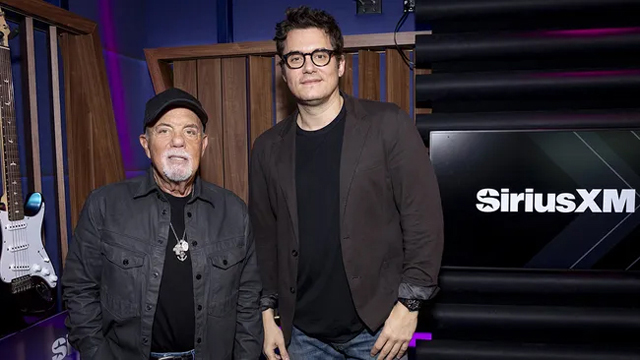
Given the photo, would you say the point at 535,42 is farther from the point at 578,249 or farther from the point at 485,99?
the point at 578,249

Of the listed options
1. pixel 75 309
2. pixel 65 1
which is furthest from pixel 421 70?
pixel 75 309

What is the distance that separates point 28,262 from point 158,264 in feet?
3.00

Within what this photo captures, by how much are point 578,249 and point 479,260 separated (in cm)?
47

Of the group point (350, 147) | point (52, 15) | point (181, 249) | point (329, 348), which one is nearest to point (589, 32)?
point (350, 147)

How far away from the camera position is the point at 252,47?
322cm

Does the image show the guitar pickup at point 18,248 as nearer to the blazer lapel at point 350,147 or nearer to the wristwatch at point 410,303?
the blazer lapel at point 350,147

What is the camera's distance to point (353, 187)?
1.75m

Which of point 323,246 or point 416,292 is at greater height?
point 323,246

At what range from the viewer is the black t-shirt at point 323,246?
1.76m

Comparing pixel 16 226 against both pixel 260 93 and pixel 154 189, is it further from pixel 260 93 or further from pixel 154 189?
pixel 260 93

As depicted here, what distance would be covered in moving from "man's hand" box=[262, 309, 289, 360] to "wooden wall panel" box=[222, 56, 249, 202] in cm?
163

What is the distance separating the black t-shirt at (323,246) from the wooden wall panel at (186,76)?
1855 mm

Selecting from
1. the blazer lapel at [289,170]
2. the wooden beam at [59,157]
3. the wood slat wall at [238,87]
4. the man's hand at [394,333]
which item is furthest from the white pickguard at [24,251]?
the man's hand at [394,333]

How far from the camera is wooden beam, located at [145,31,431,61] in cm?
304
